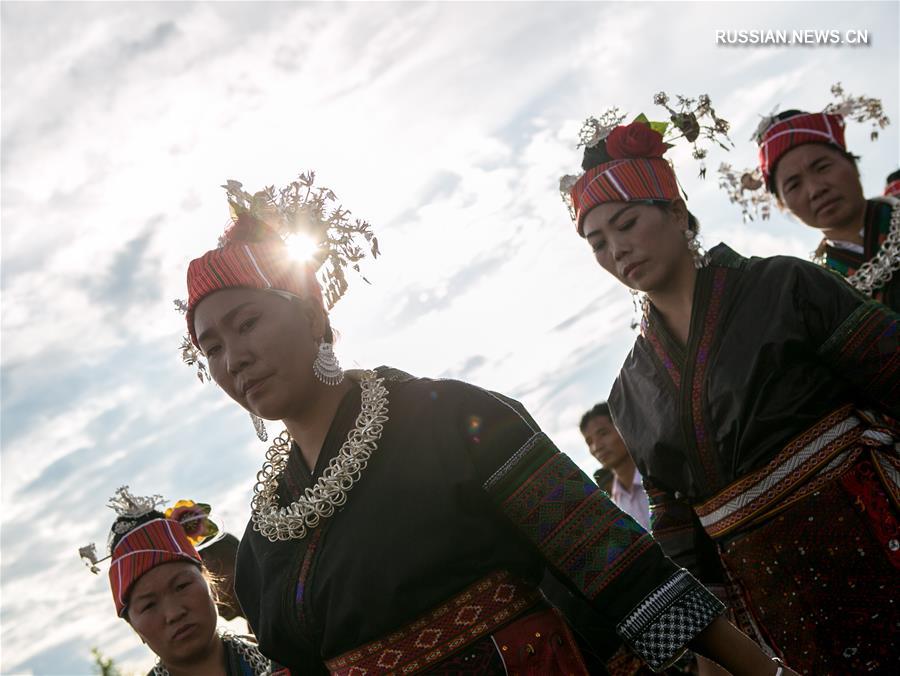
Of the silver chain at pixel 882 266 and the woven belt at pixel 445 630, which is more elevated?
the silver chain at pixel 882 266

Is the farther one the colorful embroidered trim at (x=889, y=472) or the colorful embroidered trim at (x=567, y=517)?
the colorful embroidered trim at (x=889, y=472)

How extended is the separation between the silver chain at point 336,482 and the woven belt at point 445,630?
1.48 ft

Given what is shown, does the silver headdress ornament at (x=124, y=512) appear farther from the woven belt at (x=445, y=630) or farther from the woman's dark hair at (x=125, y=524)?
the woven belt at (x=445, y=630)

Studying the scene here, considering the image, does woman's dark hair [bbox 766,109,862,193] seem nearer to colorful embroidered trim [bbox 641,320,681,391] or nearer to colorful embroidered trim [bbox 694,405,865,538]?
colorful embroidered trim [bbox 641,320,681,391]

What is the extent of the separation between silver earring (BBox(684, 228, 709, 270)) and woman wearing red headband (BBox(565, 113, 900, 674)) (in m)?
0.01

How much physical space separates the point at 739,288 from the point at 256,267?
76.9 inches

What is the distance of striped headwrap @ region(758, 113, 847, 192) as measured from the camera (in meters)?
5.27

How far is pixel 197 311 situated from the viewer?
3113mm

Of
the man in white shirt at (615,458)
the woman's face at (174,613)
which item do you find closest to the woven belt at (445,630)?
the woman's face at (174,613)

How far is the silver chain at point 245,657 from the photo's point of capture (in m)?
4.62

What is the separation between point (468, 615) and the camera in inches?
101

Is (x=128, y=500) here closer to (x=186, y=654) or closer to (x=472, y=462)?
(x=186, y=654)

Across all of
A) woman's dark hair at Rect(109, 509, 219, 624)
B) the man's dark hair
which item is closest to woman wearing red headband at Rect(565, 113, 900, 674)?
woman's dark hair at Rect(109, 509, 219, 624)

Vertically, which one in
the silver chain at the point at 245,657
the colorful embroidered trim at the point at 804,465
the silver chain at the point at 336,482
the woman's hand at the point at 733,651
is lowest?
the woman's hand at the point at 733,651
